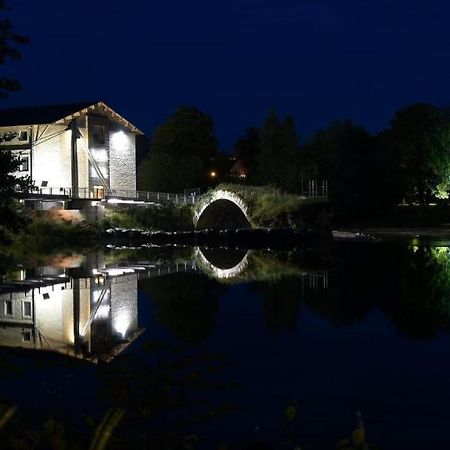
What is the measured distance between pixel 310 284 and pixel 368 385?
468 inches

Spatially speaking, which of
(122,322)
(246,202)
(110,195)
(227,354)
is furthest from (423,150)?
(227,354)

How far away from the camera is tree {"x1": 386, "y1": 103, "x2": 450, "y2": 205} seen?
59625 mm

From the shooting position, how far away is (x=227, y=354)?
27.6ft

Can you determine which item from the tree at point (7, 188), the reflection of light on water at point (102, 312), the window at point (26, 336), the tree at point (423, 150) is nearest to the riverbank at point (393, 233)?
the tree at point (423, 150)

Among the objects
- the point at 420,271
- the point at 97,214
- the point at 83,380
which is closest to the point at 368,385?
the point at 83,380

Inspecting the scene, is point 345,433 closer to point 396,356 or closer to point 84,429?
point 84,429

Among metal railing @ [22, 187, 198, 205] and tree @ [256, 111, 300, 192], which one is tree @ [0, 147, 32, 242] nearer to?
metal railing @ [22, 187, 198, 205]

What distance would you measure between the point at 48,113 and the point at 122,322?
36870mm

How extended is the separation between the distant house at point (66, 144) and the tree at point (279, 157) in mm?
18452

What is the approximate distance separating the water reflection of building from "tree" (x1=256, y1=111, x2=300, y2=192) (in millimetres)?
43005

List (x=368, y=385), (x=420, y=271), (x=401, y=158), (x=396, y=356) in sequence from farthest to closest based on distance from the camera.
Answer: (x=401, y=158) < (x=420, y=271) < (x=396, y=356) < (x=368, y=385)

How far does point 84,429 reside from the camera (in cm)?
772

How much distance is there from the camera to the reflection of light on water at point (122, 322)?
13.9 m

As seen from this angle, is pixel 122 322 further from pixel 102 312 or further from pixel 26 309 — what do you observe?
pixel 26 309
